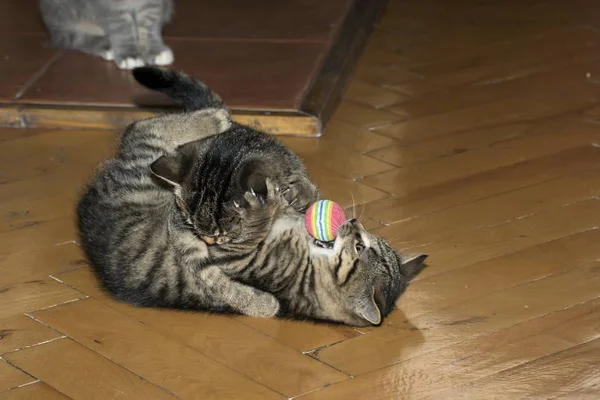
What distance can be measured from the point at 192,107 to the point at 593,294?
107cm

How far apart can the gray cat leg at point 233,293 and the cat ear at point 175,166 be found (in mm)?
203

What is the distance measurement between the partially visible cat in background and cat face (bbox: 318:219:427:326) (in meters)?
1.49

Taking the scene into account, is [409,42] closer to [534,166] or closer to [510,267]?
[534,166]

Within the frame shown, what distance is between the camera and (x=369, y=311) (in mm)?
1914

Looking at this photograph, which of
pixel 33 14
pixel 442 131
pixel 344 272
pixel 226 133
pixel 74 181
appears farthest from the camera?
pixel 33 14

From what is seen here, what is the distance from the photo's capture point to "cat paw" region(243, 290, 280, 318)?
1.98m

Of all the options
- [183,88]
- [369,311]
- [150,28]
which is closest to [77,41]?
[150,28]

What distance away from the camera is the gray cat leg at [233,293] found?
1.98 meters

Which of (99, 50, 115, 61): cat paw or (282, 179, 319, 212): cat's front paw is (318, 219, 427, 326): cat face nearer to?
(282, 179, 319, 212): cat's front paw

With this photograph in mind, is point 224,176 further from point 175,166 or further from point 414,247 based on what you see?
point 414,247

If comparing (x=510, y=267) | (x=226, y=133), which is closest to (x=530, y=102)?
(x=510, y=267)

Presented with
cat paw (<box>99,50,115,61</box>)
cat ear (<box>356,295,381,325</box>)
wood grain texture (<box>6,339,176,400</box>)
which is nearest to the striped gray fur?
cat ear (<box>356,295,381,325</box>)

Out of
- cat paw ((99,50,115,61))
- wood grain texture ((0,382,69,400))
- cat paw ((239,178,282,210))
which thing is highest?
cat paw ((239,178,282,210))

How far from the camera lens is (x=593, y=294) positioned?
2.04m
